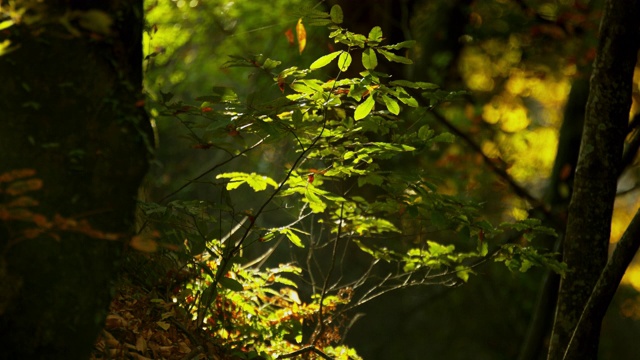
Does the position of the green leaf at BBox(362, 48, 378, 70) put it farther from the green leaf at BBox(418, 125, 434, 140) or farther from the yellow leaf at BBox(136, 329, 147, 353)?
the yellow leaf at BBox(136, 329, 147, 353)

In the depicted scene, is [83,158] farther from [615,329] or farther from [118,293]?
[615,329]

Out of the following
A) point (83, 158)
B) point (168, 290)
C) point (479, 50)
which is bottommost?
point (168, 290)

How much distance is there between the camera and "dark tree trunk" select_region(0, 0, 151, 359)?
1.90 meters

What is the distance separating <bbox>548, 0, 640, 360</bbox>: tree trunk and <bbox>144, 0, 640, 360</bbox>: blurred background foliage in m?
2.42

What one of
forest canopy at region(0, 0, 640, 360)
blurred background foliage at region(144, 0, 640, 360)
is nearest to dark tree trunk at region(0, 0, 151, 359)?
forest canopy at region(0, 0, 640, 360)

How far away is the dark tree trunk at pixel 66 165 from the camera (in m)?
1.90

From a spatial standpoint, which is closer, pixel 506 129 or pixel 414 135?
pixel 414 135

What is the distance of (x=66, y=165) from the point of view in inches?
77.9

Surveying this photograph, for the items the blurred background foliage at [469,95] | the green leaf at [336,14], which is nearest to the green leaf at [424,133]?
the green leaf at [336,14]

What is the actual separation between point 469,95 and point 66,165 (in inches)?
259

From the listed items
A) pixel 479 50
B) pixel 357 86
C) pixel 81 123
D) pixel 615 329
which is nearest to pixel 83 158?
pixel 81 123

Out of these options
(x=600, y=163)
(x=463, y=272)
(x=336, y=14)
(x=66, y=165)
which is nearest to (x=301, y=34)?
(x=463, y=272)

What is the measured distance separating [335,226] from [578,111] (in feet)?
10.6

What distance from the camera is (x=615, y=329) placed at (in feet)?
27.5
